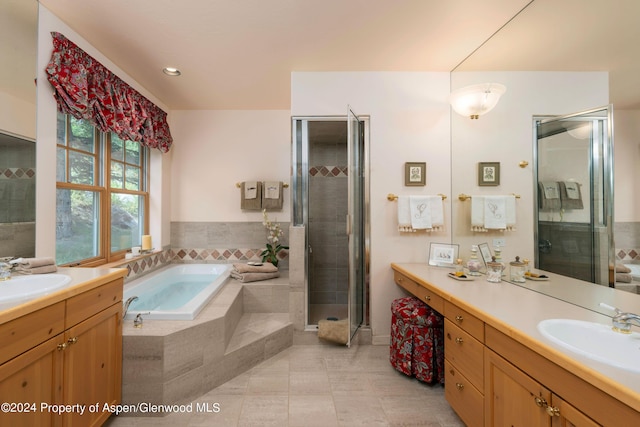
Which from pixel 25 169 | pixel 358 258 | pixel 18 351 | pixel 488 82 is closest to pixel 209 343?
pixel 18 351

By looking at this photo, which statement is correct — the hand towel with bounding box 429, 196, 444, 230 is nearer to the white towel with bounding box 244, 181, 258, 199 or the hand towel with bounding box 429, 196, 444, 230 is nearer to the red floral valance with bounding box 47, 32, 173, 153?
the white towel with bounding box 244, 181, 258, 199

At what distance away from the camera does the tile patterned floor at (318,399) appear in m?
1.53

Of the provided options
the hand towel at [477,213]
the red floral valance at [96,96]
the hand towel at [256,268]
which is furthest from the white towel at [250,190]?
the hand towel at [477,213]

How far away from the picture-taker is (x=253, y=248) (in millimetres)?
3395

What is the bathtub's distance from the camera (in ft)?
6.00

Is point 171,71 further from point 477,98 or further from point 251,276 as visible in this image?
point 477,98

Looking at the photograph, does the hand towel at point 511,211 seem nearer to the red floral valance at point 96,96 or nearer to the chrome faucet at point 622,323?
the chrome faucet at point 622,323

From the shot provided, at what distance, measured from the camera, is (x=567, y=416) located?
846 millimetres

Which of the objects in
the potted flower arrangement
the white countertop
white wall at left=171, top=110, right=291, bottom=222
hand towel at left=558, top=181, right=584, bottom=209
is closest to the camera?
the white countertop

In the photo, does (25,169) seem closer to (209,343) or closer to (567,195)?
(209,343)

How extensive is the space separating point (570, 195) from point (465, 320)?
0.89 m

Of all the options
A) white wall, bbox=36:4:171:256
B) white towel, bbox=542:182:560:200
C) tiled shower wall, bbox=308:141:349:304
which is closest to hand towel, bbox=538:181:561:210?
white towel, bbox=542:182:560:200

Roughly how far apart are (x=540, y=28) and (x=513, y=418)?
6.87 feet

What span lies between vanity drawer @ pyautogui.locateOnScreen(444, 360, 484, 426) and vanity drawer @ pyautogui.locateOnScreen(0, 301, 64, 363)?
78.4 inches
